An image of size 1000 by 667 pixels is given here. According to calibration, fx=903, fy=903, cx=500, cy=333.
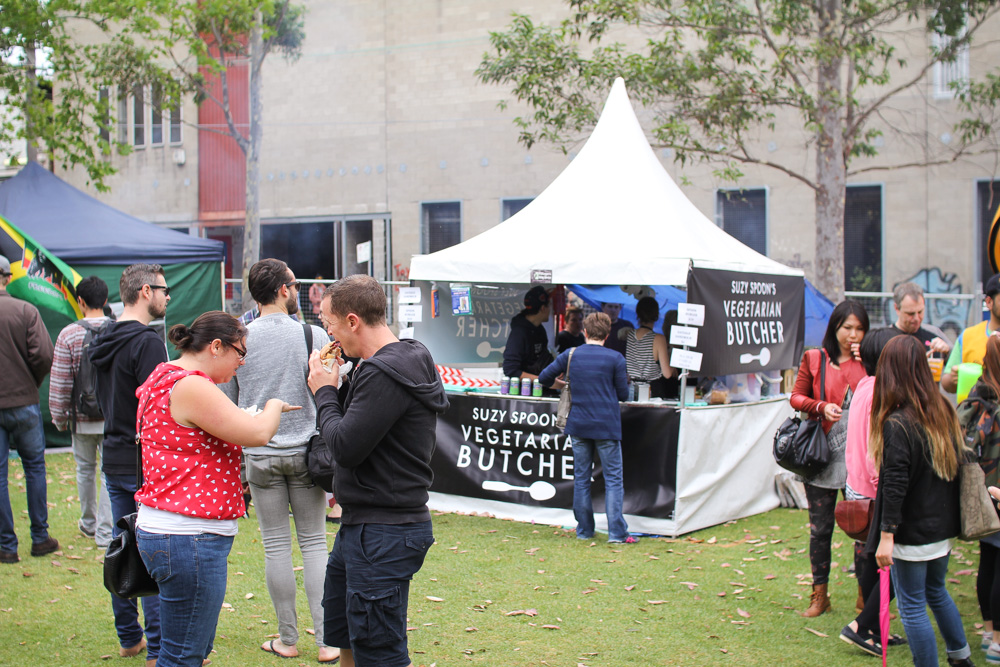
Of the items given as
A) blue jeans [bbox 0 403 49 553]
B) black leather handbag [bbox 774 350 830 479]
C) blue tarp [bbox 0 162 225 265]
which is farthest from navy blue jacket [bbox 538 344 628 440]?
blue tarp [bbox 0 162 225 265]

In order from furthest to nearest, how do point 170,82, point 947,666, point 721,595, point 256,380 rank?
point 170,82 < point 721,595 < point 947,666 < point 256,380

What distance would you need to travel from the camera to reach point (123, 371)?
14.8ft

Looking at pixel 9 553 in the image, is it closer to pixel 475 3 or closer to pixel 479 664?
pixel 479 664

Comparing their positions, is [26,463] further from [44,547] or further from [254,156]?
[254,156]

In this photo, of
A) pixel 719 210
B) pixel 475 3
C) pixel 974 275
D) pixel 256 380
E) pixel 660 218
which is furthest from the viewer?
pixel 475 3

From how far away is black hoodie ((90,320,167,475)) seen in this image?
14.7ft

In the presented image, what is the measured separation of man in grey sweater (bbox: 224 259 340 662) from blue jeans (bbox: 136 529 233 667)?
1032 millimetres

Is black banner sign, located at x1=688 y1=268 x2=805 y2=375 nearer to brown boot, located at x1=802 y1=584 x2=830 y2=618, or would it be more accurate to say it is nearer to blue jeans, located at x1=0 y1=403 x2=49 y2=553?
brown boot, located at x1=802 y1=584 x2=830 y2=618

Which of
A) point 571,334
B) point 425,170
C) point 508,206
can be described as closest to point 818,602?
point 571,334

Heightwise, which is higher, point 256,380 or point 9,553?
point 256,380

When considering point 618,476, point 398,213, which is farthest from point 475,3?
point 618,476

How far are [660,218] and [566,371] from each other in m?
1.75

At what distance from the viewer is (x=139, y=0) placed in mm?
12352

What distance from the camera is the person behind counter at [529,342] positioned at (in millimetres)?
8602
